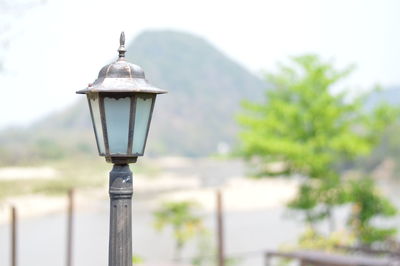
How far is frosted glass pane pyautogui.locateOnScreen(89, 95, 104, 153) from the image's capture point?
2.54m

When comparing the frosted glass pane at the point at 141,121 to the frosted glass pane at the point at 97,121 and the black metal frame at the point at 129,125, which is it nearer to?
the black metal frame at the point at 129,125

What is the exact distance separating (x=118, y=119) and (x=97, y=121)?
0.32ft

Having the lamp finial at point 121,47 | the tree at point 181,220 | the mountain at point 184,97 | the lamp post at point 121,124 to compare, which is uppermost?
the mountain at point 184,97

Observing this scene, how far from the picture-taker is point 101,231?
73.0 feet

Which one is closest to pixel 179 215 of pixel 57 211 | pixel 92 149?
pixel 57 211

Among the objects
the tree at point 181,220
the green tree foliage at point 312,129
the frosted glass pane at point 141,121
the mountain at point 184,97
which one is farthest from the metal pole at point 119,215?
the mountain at point 184,97

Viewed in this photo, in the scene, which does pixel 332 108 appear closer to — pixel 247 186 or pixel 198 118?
pixel 247 186

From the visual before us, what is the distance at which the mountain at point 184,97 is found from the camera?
207 feet

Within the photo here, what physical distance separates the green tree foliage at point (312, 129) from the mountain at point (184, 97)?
148 ft

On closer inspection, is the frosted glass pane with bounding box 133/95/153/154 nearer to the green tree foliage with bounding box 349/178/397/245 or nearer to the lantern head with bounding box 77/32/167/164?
the lantern head with bounding box 77/32/167/164

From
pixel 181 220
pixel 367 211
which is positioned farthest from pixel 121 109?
pixel 181 220

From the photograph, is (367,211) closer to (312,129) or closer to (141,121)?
(312,129)

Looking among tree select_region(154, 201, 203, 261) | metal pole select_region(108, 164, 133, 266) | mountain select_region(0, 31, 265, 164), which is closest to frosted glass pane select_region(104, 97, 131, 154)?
metal pole select_region(108, 164, 133, 266)

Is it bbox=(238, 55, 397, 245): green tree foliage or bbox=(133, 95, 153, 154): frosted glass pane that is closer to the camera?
bbox=(133, 95, 153, 154): frosted glass pane
